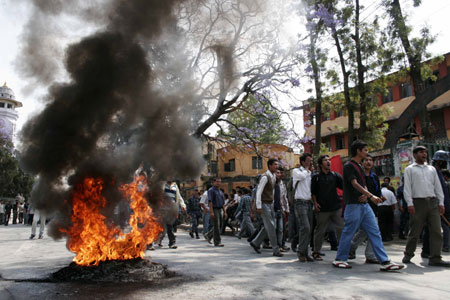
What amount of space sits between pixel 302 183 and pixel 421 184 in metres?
1.82

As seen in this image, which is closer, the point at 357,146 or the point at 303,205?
the point at 357,146

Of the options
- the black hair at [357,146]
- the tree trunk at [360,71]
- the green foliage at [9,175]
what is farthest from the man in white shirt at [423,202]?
the green foliage at [9,175]

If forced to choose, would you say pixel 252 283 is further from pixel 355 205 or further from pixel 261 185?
pixel 261 185

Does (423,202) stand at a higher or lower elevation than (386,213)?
higher

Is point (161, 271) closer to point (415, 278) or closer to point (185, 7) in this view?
point (415, 278)

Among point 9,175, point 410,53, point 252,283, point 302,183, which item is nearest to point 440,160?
point 302,183

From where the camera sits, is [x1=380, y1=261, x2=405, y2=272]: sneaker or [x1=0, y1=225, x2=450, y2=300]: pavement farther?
[x1=380, y1=261, x2=405, y2=272]: sneaker

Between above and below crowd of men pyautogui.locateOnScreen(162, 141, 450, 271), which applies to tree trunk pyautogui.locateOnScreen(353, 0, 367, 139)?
above

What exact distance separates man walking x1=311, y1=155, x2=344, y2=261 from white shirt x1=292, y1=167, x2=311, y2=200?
0.33 ft

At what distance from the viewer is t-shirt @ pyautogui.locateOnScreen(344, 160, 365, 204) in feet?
16.8

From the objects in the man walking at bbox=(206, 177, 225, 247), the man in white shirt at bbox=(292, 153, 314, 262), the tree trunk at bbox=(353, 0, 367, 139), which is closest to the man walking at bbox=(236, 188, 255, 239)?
the man walking at bbox=(206, 177, 225, 247)

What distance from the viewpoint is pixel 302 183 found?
242 inches

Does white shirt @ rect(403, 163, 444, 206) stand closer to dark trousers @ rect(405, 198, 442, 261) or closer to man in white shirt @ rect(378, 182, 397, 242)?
dark trousers @ rect(405, 198, 442, 261)

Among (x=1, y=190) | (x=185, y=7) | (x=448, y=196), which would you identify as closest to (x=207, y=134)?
(x=185, y=7)
